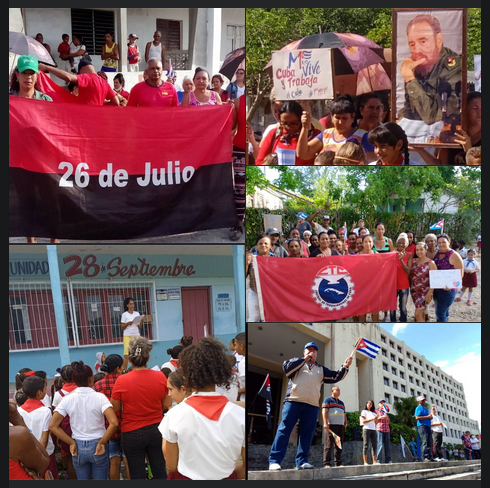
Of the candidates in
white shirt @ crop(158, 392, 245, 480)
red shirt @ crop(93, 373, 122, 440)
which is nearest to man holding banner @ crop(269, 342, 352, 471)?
red shirt @ crop(93, 373, 122, 440)

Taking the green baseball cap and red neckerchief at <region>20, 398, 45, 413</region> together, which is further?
the green baseball cap

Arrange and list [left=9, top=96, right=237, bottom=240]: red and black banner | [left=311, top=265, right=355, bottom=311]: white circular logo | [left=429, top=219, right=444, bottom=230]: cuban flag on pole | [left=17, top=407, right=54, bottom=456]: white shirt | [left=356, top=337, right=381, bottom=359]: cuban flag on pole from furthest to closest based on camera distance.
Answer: [left=429, top=219, right=444, bottom=230]: cuban flag on pole, [left=311, top=265, right=355, bottom=311]: white circular logo, [left=356, top=337, right=381, bottom=359]: cuban flag on pole, [left=9, top=96, right=237, bottom=240]: red and black banner, [left=17, top=407, right=54, bottom=456]: white shirt

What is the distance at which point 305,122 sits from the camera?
7.91 metres

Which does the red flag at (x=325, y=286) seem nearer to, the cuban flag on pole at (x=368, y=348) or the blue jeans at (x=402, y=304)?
the blue jeans at (x=402, y=304)

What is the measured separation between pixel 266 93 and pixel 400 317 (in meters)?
3.08

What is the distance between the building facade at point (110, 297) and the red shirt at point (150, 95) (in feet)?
A: 5.43

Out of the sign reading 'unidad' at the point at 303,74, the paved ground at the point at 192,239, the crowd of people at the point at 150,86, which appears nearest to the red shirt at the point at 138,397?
the paved ground at the point at 192,239

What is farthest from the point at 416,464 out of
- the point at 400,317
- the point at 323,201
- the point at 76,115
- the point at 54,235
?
the point at 76,115

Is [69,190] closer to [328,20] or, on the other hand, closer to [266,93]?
[266,93]

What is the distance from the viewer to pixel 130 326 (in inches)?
298

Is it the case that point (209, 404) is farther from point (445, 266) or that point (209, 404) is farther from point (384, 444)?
point (445, 266)

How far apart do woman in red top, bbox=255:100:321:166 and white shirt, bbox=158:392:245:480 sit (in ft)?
11.6

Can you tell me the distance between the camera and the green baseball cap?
24.4 ft

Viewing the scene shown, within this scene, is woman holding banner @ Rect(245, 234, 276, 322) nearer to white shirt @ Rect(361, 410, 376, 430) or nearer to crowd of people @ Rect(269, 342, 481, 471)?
crowd of people @ Rect(269, 342, 481, 471)
